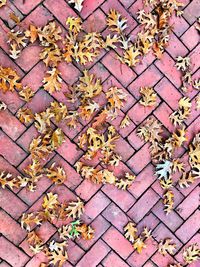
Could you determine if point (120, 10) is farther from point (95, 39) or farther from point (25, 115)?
point (25, 115)

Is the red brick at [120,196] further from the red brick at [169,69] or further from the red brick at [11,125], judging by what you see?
the red brick at [169,69]

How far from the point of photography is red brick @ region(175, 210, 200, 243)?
3.01 metres

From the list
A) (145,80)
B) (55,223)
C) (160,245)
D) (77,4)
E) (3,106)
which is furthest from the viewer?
(160,245)

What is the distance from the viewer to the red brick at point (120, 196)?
9.22 feet

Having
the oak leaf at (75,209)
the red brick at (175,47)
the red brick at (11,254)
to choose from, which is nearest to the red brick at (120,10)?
the red brick at (175,47)

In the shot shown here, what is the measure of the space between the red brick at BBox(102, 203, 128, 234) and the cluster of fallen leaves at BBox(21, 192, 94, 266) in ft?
0.44

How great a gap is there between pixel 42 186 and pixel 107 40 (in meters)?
0.88

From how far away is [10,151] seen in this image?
8.45 feet

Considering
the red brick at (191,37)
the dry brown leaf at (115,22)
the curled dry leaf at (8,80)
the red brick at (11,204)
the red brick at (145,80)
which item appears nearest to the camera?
the curled dry leaf at (8,80)

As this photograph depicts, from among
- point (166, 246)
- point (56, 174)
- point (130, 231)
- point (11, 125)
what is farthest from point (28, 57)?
point (166, 246)

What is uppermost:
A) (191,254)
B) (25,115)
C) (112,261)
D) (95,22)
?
(95,22)

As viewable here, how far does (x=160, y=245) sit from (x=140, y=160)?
1.78 feet

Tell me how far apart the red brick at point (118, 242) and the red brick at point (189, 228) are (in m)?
0.34

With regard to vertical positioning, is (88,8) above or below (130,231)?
above
